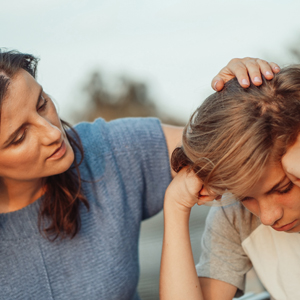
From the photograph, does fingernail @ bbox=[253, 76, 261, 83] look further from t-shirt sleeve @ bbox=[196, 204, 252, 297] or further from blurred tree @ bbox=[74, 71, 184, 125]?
blurred tree @ bbox=[74, 71, 184, 125]

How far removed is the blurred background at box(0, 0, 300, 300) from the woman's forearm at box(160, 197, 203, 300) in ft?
1.11

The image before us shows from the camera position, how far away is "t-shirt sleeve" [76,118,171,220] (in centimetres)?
165

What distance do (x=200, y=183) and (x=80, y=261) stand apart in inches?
24.2

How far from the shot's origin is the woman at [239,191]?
1.05 m

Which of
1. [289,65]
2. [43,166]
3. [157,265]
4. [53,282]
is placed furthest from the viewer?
[157,265]

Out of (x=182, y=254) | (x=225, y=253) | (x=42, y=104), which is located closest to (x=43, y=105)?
(x=42, y=104)

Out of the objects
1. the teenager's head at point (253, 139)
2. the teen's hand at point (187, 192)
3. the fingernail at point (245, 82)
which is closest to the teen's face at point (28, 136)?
the teen's hand at point (187, 192)

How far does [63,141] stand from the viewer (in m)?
1.41

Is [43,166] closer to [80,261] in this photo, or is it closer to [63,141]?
[63,141]

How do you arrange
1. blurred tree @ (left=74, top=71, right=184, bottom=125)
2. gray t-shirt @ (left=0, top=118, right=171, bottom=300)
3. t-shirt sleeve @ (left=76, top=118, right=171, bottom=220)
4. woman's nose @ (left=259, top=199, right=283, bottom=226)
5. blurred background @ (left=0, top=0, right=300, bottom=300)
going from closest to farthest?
woman's nose @ (left=259, top=199, right=283, bottom=226) < gray t-shirt @ (left=0, top=118, right=171, bottom=300) < t-shirt sleeve @ (left=76, top=118, right=171, bottom=220) < blurred background @ (left=0, top=0, right=300, bottom=300) < blurred tree @ (left=74, top=71, right=184, bottom=125)

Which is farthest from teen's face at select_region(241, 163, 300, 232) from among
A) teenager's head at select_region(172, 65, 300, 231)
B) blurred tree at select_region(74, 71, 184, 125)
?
blurred tree at select_region(74, 71, 184, 125)

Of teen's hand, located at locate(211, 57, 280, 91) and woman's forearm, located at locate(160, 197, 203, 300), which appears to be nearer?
teen's hand, located at locate(211, 57, 280, 91)

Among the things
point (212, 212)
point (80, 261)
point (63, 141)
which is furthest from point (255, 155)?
point (80, 261)

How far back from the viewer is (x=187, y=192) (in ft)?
4.30
